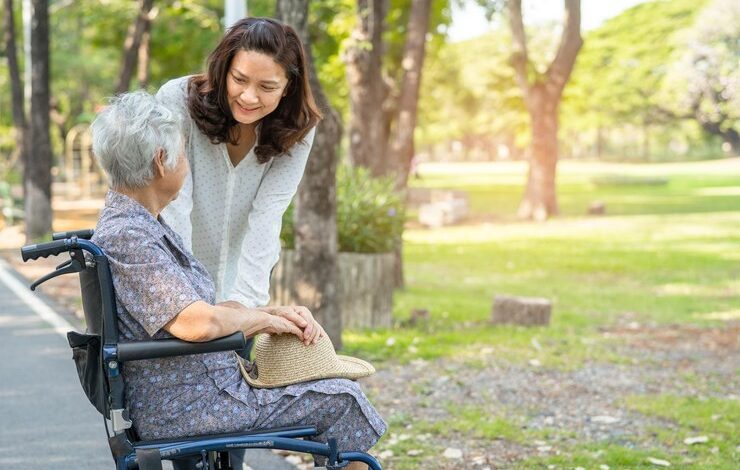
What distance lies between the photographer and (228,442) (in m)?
3.12

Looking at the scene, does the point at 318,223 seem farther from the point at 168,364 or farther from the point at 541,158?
the point at 541,158

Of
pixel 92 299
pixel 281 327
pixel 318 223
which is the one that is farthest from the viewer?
pixel 318 223

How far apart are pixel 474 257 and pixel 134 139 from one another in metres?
16.4

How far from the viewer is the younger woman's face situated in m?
3.63

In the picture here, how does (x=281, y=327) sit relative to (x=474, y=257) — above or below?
above

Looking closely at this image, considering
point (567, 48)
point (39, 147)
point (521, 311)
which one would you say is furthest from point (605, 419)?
point (567, 48)

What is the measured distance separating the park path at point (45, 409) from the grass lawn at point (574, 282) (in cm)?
203

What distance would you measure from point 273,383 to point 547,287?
11.8 metres

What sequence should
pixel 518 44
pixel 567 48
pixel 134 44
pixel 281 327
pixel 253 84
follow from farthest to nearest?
pixel 518 44 → pixel 567 48 → pixel 134 44 → pixel 253 84 → pixel 281 327

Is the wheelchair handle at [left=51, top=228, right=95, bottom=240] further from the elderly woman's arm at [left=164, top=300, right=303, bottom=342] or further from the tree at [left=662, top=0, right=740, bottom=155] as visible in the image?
the tree at [left=662, top=0, right=740, bottom=155]

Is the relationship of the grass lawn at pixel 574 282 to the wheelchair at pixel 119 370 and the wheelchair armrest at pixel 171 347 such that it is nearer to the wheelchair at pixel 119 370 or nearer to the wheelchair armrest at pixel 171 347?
the wheelchair at pixel 119 370

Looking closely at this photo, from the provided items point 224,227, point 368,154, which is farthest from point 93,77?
point 224,227

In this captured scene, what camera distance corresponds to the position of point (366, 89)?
17.3 metres

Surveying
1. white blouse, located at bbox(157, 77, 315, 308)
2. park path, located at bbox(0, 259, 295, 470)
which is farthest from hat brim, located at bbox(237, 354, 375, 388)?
park path, located at bbox(0, 259, 295, 470)
